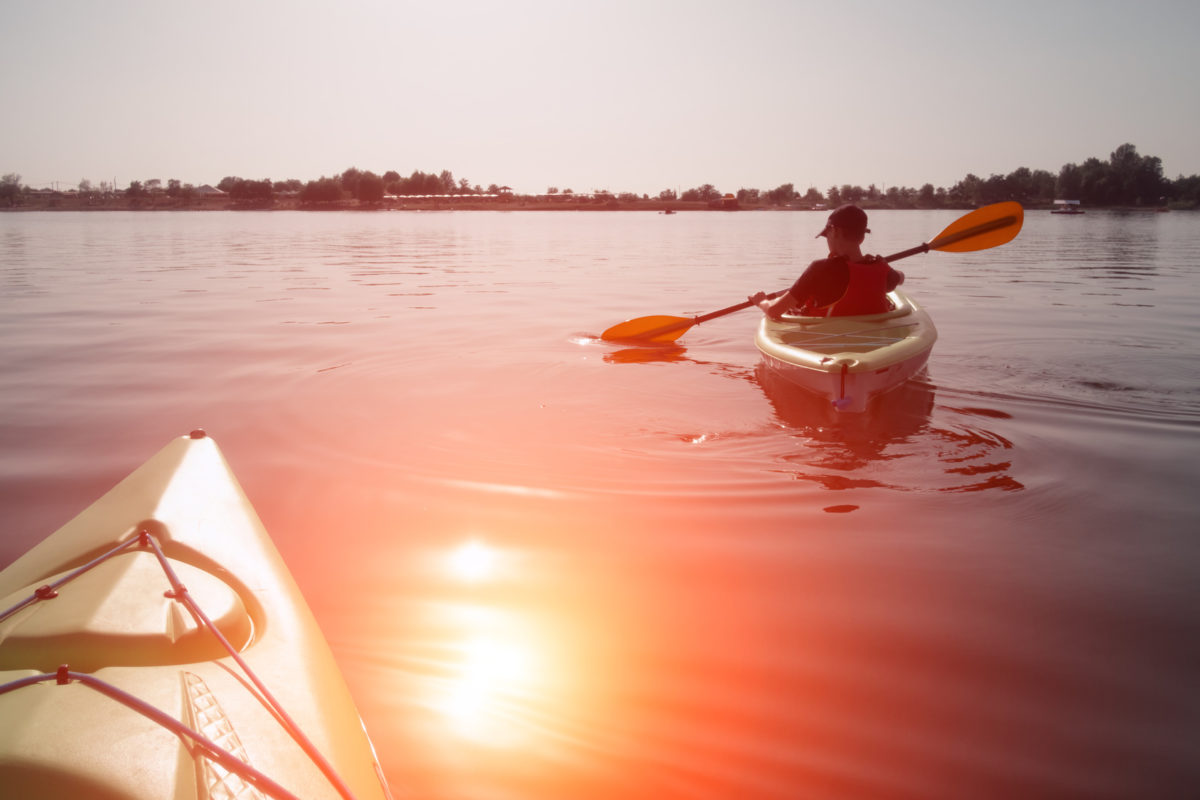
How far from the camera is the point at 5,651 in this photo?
1.68 m

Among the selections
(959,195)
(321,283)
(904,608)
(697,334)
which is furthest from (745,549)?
(959,195)

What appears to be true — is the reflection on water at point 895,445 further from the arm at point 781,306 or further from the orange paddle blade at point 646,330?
the orange paddle blade at point 646,330

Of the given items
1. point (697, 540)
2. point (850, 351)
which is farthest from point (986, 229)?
point (697, 540)

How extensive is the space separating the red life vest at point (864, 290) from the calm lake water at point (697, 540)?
758 millimetres

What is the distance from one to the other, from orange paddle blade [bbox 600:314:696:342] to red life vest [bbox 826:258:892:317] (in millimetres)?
2770

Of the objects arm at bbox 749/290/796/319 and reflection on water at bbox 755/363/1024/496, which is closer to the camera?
reflection on water at bbox 755/363/1024/496

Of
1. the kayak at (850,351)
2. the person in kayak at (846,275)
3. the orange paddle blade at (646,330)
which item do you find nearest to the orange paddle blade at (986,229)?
the kayak at (850,351)

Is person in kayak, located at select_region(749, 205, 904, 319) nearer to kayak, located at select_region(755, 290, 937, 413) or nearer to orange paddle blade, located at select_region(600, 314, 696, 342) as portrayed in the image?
kayak, located at select_region(755, 290, 937, 413)

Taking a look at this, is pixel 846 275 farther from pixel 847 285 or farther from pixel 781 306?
pixel 781 306

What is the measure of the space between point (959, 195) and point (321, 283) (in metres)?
96.1

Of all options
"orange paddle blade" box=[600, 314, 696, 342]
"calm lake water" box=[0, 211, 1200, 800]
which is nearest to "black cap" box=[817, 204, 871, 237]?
"calm lake water" box=[0, 211, 1200, 800]

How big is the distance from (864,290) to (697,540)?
2.92m

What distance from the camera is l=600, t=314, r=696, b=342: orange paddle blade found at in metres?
8.39

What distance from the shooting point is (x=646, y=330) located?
8.42 meters
